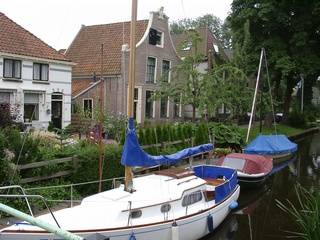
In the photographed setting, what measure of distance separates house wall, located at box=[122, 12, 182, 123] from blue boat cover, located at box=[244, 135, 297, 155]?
32.3 feet

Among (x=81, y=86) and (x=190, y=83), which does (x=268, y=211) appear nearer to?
(x=190, y=83)

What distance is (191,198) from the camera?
37.7 feet

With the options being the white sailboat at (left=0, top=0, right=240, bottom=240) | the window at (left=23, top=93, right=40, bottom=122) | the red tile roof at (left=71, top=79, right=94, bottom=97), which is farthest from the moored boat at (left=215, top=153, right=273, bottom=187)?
the red tile roof at (left=71, top=79, right=94, bottom=97)

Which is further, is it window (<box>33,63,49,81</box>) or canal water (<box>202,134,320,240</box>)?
window (<box>33,63,49,81</box>)

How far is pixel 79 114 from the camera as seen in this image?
27.5m

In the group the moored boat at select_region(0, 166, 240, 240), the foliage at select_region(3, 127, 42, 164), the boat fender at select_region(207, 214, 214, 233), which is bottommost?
the boat fender at select_region(207, 214, 214, 233)

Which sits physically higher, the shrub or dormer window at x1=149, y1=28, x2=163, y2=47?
dormer window at x1=149, y1=28, x2=163, y2=47

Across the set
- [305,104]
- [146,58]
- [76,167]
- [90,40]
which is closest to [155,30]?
[146,58]

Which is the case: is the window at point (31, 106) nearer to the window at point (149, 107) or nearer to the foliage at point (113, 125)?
the foliage at point (113, 125)

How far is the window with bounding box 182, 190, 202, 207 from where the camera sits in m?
11.2

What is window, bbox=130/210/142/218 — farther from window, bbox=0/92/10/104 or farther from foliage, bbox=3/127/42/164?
window, bbox=0/92/10/104

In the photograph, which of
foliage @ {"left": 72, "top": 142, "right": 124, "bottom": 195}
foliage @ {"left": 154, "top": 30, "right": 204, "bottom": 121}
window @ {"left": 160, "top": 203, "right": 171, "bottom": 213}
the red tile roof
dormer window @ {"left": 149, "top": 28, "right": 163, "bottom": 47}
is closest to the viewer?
window @ {"left": 160, "top": 203, "right": 171, "bottom": 213}

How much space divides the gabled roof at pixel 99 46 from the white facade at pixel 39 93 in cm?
537

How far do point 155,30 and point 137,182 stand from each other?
78.1 ft
